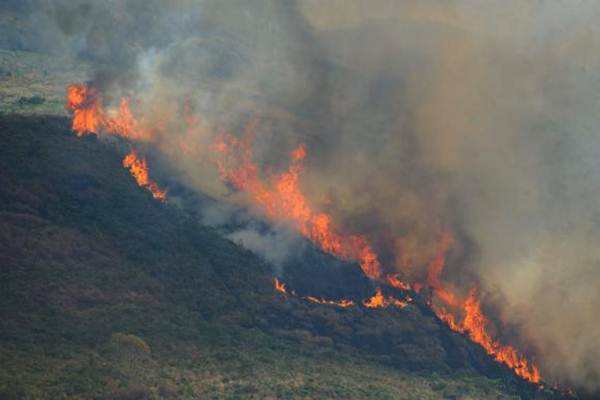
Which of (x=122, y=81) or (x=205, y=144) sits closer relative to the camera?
(x=205, y=144)

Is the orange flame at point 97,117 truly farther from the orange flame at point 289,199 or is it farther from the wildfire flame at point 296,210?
the orange flame at point 289,199

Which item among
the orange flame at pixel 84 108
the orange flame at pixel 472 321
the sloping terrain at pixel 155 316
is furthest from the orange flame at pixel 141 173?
the orange flame at pixel 472 321

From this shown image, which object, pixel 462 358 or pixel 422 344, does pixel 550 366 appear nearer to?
pixel 462 358

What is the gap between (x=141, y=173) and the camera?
78.9 meters

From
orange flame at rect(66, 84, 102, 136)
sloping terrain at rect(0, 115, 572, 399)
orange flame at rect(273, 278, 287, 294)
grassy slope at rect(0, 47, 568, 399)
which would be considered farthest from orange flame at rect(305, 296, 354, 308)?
orange flame at rect(66, 84, 102, 136)

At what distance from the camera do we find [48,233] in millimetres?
63156

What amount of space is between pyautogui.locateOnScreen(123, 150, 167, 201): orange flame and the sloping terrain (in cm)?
135

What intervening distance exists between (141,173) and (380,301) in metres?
33.0

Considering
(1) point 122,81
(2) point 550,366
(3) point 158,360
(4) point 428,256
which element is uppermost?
(1) point 122,81

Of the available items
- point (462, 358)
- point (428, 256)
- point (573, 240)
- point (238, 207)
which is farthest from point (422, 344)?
point (238, 207)

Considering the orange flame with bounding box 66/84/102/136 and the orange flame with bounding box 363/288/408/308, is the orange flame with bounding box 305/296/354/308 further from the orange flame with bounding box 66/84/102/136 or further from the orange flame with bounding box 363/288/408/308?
the orange flame with bounding box 66/84/102/136

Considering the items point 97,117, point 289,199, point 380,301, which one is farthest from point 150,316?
point 97,117

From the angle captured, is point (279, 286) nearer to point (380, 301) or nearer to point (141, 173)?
point (380, 301)

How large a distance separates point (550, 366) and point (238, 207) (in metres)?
38.8
